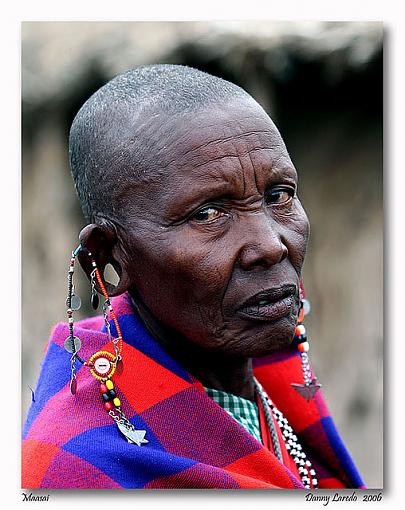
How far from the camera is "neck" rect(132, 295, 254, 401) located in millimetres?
2023

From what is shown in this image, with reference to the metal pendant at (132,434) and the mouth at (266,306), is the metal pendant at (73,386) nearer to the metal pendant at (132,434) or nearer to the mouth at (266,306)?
the metal pendant at (132,434)

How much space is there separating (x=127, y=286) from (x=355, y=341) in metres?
2.83

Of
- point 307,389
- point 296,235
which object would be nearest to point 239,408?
point 307,389

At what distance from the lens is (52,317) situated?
4.00 meters

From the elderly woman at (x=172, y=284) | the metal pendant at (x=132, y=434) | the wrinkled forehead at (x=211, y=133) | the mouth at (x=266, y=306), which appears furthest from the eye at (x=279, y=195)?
the metal pendant at (x=132, y=434)

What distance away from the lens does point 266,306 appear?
184 cm

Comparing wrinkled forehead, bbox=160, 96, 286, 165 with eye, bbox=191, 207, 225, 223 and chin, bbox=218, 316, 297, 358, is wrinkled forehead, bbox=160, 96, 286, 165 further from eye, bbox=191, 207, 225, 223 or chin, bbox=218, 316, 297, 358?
chin, bbox=218, 316, 297, 358

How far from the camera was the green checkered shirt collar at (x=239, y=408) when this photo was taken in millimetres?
2076

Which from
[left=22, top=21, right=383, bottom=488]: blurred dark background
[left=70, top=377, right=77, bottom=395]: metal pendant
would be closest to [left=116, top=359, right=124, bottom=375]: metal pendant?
[left=70, top=377, right=77, bottom=395]: metal pendant

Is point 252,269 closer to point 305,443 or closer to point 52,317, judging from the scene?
point 305,443

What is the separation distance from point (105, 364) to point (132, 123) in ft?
Result: 1.97
